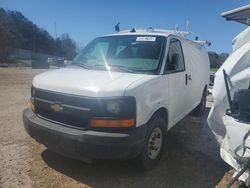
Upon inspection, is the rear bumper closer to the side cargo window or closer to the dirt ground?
the dirt ground

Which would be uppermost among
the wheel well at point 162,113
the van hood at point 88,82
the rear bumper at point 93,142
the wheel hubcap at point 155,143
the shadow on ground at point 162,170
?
the van hood at point 88,82

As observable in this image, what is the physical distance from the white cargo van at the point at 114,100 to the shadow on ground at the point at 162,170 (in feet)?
0.82

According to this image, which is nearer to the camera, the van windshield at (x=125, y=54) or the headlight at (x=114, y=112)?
the headlight at (x=114, y=112)

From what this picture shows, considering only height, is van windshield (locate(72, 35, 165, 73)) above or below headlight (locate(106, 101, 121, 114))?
above

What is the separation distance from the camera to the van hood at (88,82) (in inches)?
123

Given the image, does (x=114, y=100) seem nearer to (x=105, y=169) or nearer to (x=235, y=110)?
(x=105, y=169)

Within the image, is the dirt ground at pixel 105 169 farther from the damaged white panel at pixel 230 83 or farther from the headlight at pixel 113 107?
the headlight at pixel 113 107

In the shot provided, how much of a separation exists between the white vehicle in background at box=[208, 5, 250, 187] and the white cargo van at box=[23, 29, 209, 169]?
77 centimetres

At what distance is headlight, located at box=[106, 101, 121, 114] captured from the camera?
3.10 m

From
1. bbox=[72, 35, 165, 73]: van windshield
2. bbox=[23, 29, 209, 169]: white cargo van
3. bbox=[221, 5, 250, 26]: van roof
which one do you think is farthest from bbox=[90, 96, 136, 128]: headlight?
bbox=[221, 5, 250, 26]: van roof

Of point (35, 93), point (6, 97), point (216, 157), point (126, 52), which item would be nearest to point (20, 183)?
point (35, 93)

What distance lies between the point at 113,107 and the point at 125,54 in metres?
1.46

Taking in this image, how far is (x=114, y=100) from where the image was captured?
308cm

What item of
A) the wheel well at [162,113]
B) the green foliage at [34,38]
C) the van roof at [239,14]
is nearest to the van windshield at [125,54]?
the wheel well at [162,113]
